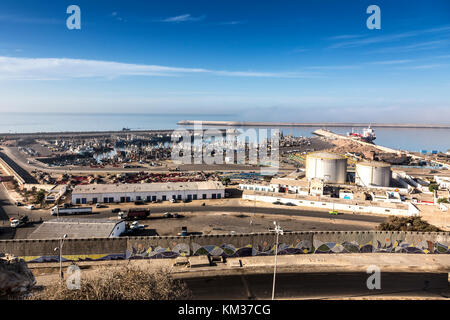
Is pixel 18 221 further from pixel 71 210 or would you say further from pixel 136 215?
pixel 136 215

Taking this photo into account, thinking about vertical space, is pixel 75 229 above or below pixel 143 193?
below

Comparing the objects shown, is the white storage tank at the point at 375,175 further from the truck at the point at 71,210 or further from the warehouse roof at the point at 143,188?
the truck at the point at 71,210

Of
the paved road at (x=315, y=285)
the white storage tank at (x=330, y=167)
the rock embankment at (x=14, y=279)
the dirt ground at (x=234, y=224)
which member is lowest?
the paved road at (x=315, y=285)

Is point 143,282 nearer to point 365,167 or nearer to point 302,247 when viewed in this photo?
point 302,247

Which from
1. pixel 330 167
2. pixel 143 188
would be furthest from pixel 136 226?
pixel 330 167

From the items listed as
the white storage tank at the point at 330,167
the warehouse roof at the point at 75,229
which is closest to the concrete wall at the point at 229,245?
the warehouse roof at the point at 75,229
